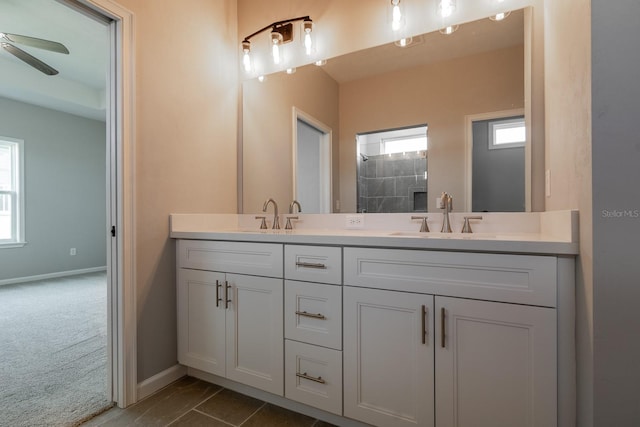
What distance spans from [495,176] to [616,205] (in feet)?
2.84

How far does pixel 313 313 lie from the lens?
139cm

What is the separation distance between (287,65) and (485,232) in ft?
5.40

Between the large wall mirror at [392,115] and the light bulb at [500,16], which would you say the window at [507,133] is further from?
the light bulb at [500,16]

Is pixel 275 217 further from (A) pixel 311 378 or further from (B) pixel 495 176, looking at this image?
(B) pixel 495 176

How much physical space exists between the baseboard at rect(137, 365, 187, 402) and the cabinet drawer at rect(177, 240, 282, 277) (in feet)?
1.96

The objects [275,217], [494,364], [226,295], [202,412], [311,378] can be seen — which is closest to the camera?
[494,364]

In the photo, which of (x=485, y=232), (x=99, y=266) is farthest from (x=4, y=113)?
(x=485, y=232)

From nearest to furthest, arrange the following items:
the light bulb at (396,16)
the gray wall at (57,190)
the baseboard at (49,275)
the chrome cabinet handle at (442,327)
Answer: the chrome cabinet handle at (442,327)
the light bulb at (396,16)
the baseboard at (49,275)
the gray wall at (57,190)

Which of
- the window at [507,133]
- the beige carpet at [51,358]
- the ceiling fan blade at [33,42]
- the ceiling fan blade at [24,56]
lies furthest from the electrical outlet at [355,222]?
the ceiling fan blade at [24,56]

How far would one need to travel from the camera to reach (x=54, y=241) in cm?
465

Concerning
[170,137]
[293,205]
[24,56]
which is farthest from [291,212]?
[24,56]

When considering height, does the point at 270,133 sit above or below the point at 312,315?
above

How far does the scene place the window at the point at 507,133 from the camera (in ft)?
5.08

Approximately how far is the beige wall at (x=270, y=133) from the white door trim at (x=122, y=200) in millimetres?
812
